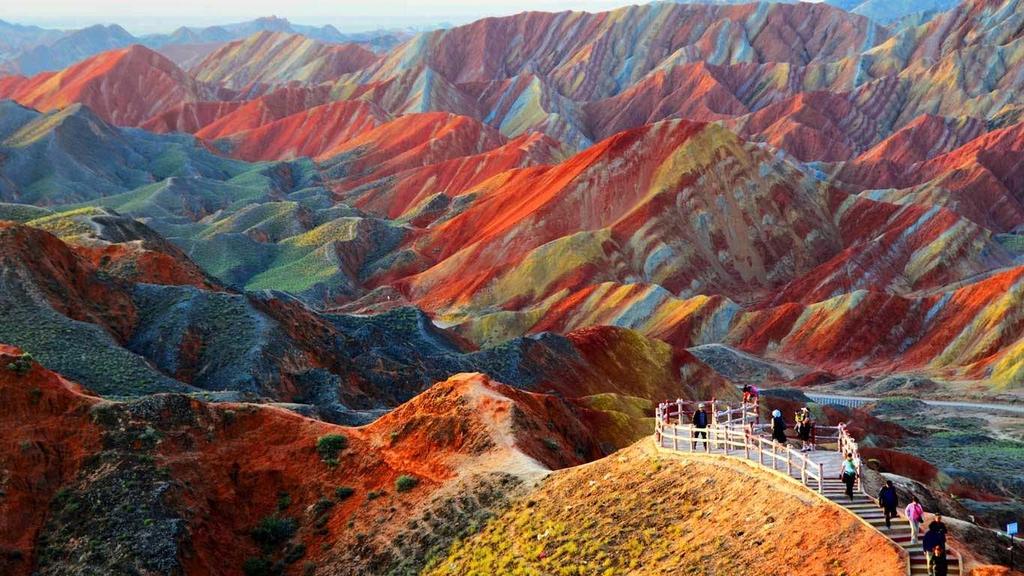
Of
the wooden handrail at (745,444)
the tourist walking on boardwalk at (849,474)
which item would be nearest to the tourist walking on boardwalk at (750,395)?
the wooden handrail at (745,444)

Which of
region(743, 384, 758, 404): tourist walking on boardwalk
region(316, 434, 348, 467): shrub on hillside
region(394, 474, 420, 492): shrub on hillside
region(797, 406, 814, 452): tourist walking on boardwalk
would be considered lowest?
region(394, 474, 420, 492): shrub on hillside

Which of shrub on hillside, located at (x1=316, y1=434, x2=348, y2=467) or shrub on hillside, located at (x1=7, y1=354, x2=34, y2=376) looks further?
shrub on hillside, located at (x1=7, y1=354, x2=34, y2=376)

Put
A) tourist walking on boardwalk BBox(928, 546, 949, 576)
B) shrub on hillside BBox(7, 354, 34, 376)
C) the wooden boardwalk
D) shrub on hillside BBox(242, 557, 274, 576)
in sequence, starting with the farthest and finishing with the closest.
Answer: shrub on hillside BBox(7, 354, 34, 376) < shrub on hillside BBox(242, 557, 274, 576) < the wooden boardwalk < tourist walking on boardwalk BBox(928, 546, 949, 576)

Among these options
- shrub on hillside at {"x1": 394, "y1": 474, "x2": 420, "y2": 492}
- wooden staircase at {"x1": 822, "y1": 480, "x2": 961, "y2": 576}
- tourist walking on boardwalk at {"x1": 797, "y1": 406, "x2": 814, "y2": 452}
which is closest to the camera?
wooden staircase at {"x1": 822, "y1": 480, "x2": 961, "y2": 576}

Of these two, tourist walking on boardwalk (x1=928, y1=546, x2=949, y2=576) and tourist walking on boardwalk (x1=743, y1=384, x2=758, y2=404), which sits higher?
tourist walking on boardwalk (x1=928, y1=546, x2=949, y2=576)

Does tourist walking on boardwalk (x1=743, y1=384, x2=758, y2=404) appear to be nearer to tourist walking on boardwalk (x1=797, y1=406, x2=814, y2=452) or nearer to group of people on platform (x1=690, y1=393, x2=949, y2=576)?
tourist walking on boardwalk (x1=797, y1=406, x2=814, y2=452)

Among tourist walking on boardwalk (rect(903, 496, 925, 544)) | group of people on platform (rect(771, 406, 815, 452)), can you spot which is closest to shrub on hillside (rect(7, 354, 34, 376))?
group of people on platform (rect(771, 406, 815, 452))
